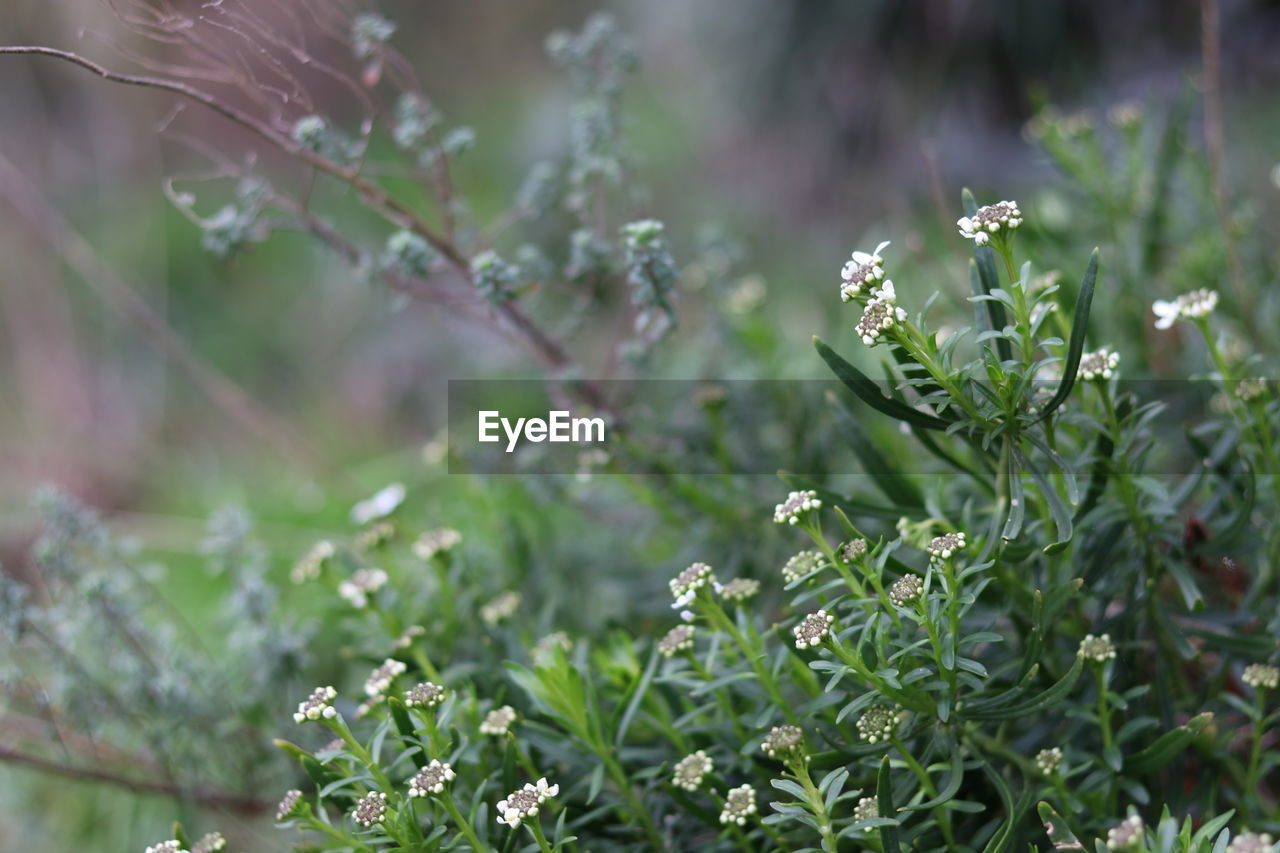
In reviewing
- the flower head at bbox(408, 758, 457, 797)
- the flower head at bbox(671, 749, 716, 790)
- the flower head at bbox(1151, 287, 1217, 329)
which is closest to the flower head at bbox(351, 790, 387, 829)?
the flower head at bbox(408, 758, 457, 797)

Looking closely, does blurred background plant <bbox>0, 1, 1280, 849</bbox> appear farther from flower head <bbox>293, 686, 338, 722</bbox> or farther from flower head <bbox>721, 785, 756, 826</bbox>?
flower head <bbox>293, 686, 338, 722</bbox>

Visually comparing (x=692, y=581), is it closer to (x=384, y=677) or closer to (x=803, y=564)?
(x=803, y=564)

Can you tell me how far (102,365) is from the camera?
347 cm

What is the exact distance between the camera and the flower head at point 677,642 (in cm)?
83

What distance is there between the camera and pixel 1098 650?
0.80 m

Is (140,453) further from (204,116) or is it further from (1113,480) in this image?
(1113,480)

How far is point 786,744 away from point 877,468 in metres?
0.29

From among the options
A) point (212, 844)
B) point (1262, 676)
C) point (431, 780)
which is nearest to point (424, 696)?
point (431, 780)

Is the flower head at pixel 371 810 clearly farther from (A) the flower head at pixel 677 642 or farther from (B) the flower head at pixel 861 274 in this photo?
(B) the flower head at pixel 861 274

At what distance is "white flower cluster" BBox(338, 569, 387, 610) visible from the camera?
999 millimetres

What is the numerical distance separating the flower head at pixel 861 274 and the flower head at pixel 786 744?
0.31 metres

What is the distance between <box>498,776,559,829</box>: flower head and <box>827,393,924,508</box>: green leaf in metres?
0.39

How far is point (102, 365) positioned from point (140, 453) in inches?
21.3

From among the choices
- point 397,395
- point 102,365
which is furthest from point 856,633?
point 102,365
